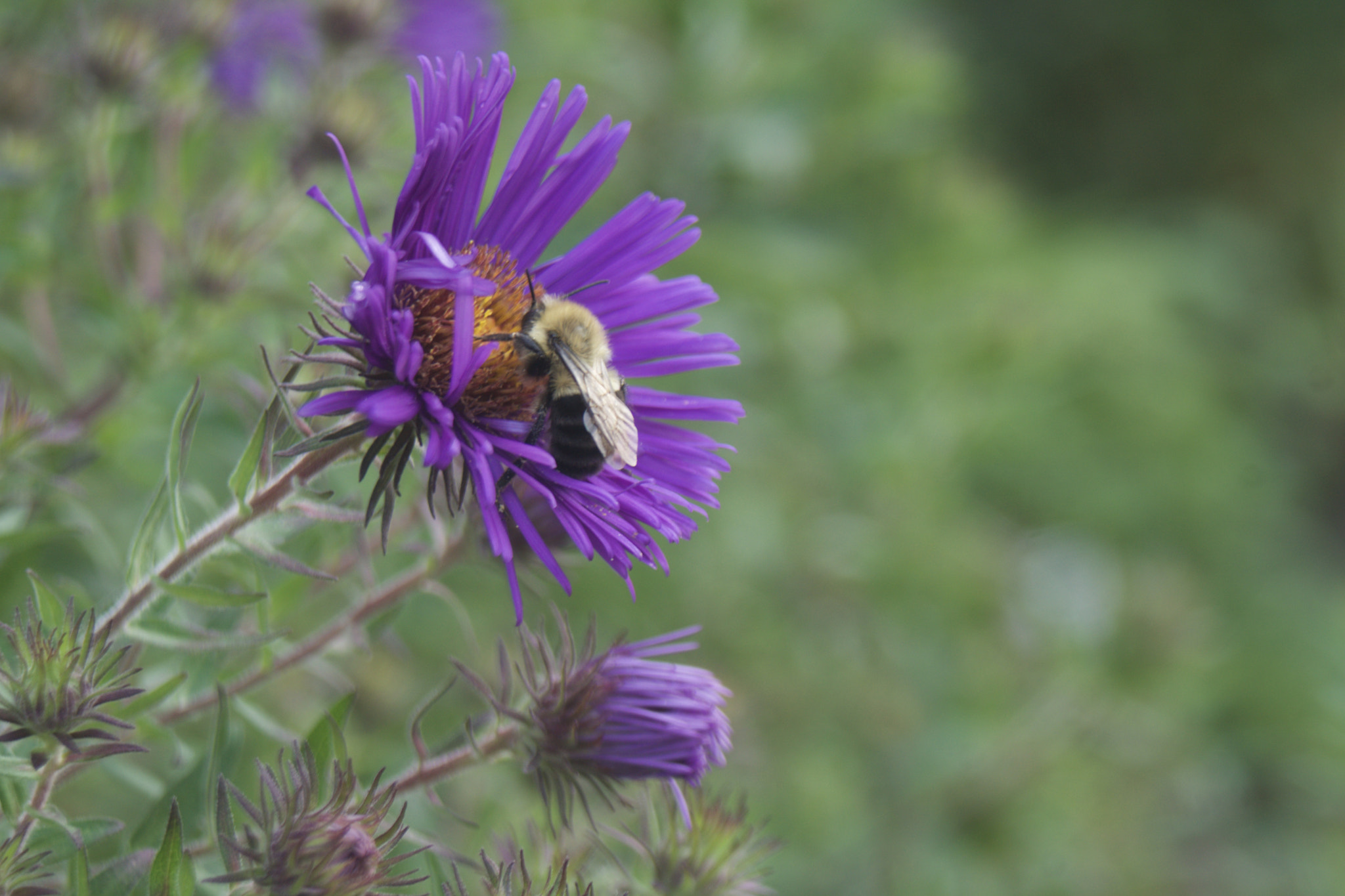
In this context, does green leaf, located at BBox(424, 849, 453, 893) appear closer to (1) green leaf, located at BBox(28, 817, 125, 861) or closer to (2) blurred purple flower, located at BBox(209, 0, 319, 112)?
(1) green leaf, located at BBox(28, 817, 125, 861)

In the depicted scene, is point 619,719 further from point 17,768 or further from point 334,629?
point 17,768

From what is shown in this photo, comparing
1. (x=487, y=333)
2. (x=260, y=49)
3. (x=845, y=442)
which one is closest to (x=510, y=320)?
(x=487, y=333)

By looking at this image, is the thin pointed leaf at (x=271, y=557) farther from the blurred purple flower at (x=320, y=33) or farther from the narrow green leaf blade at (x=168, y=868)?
the blurred purple flower at (x=320, y=33)

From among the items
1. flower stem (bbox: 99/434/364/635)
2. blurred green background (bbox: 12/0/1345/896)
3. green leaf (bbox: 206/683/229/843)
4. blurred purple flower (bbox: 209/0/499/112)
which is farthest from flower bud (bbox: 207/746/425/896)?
blurred purple flower (bbox: 209/0/499/112)

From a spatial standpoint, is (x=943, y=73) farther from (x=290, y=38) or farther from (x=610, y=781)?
(x=610, y=781)

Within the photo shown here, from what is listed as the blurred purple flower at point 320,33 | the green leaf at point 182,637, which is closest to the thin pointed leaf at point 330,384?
the green leaf at point 182,637

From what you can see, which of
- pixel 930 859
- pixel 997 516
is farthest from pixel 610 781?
pixel 997 516
